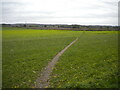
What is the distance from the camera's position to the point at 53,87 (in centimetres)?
1048

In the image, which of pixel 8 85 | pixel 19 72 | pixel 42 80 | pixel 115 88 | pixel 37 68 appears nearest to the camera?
pixel 115 88

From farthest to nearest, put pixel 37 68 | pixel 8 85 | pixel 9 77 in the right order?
pixel 37 68
pixel 9 77
pixel 8 85

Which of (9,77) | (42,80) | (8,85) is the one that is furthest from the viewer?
(9,77)

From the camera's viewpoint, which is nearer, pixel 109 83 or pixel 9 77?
pixel 109 83

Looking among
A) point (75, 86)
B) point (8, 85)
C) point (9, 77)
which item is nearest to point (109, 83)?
point (75, 86)

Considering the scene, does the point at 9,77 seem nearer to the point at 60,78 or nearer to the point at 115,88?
the point at 60,78

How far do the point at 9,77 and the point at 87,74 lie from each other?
724cm

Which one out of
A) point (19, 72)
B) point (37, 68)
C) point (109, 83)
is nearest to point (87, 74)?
point (109, 83)

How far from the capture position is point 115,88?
936 centimetres

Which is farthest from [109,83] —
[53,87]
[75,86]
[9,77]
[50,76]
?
[9,77]

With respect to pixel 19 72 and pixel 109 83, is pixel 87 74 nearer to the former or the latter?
A: pixel 109 83

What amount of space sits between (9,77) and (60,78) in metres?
4.76

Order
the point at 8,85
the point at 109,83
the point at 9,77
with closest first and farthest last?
the point at 109,83
the point at 8,85
the point at 9,77

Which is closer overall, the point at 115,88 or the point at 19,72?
→ the point at 115,88
